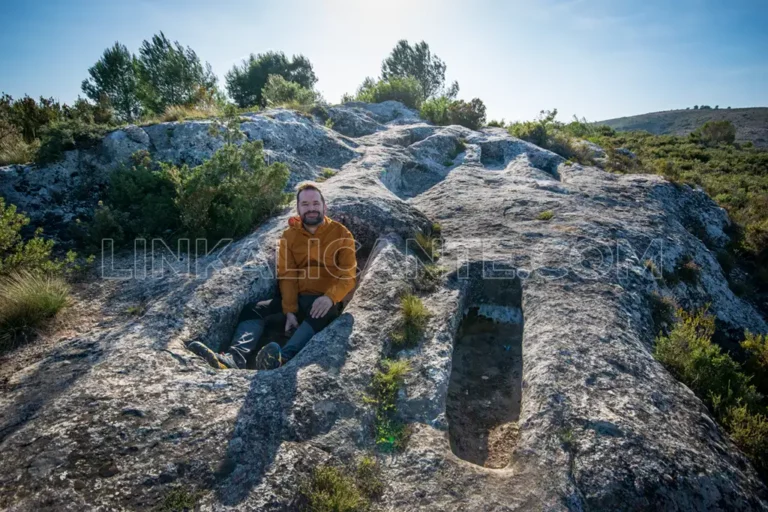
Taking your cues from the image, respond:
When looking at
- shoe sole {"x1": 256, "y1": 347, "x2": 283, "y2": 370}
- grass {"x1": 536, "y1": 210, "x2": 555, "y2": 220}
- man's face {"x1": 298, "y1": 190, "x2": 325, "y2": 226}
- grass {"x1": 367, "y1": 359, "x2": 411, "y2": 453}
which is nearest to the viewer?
grass {"x1": 367, "y1": 359, "x2": 411, "y2": 453}

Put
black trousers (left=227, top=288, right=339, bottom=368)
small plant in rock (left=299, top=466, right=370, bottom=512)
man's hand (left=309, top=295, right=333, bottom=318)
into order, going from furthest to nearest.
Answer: man's hand (left=309, top=295, right=333, bottom=318)
black trousers (left=227, top=288, right=339, bottom=368)
small plant in rock (left=299, top=466, right=370, bottom=512)

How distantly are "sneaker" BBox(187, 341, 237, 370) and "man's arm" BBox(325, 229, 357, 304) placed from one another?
180 centimetres

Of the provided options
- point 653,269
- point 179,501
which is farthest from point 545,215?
point 179,501

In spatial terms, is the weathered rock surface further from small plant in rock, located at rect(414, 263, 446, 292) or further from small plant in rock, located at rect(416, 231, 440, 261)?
small plant in rock, located at rect(416, 231, 440, 261)

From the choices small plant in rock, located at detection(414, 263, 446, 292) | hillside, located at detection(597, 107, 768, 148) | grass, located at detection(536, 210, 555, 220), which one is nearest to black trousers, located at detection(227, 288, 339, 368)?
small plant in rock, located at detection(414, 263, 446, 292)

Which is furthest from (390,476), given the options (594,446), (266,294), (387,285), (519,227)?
(519,227)

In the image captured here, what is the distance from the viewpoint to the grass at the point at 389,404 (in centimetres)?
425

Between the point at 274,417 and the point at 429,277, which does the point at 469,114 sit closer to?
the point at 429,277

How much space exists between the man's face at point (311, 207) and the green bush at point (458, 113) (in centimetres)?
1782

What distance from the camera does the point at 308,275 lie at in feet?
21.6

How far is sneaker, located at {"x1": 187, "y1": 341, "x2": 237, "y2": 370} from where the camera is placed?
5148mm

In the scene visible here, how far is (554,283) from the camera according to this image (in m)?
6.76

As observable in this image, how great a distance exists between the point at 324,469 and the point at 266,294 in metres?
3.88

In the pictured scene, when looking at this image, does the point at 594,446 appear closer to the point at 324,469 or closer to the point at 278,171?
the point at 324,469
